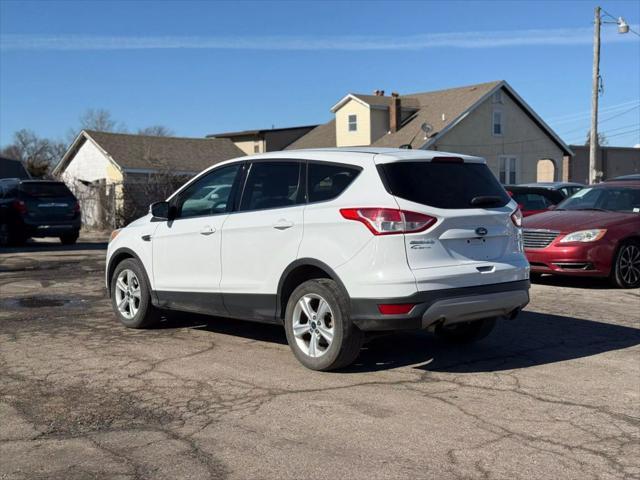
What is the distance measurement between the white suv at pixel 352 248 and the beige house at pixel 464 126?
1234 inches

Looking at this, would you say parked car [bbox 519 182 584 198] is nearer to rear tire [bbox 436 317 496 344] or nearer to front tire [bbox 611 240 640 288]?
front tire [bbox 611 240 640 288]

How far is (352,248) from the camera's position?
5695 mm

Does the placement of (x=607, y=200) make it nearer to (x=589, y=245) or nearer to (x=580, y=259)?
(x=589, y=245)

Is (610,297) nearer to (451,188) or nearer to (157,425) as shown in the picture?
(451,188)

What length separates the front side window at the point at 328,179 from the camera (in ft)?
19.6

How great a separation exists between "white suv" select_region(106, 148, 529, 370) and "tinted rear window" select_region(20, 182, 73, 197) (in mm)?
13261

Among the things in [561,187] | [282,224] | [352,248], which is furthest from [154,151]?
[352,248]

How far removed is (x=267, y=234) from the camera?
21.1 ft

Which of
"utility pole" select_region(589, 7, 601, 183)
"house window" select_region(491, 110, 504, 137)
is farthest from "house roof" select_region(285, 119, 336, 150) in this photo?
"utility pole" select_region(589, 7, 601, 183)

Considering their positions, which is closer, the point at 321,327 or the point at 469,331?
the point at 321,327

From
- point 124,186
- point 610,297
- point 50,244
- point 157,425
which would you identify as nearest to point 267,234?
point 157,425

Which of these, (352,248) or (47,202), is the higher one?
Result: (47,202)

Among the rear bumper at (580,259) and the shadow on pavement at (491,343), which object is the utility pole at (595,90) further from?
the shadow on pavement at (491,343)

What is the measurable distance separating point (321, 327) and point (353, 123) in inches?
1423
